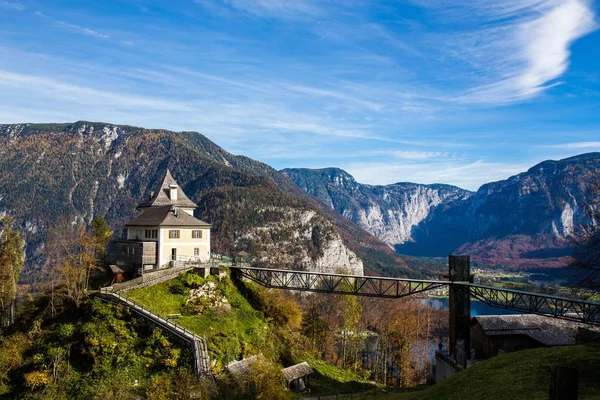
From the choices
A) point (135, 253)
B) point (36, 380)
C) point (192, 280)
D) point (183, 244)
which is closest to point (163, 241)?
point (183, 244)

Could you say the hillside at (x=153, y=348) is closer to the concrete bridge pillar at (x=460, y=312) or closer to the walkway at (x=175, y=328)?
the walkway at (x=175, y=328)

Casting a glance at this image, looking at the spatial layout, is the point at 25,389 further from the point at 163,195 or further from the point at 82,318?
the point at 163,195

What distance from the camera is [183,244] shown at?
53.6 metres

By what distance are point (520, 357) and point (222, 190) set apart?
555 feet

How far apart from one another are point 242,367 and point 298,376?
7.28 metres

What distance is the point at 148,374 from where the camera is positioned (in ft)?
Result: 117

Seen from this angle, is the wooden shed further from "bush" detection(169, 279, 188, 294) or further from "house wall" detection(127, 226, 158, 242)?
"house wall" detection(127, 226, 158, 242)

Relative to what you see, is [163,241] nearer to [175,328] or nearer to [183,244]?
[183,244]

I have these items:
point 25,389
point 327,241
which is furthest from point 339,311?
point 327,241

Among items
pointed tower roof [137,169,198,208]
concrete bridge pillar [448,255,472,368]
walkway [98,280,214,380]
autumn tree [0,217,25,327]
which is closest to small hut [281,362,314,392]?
walkway [98,280,214,380]

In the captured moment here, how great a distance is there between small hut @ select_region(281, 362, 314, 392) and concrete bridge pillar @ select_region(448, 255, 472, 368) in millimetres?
14513

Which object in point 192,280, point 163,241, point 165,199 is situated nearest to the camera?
point 192,280

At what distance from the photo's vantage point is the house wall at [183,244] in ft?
171

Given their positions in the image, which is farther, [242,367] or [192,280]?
[192,280]
